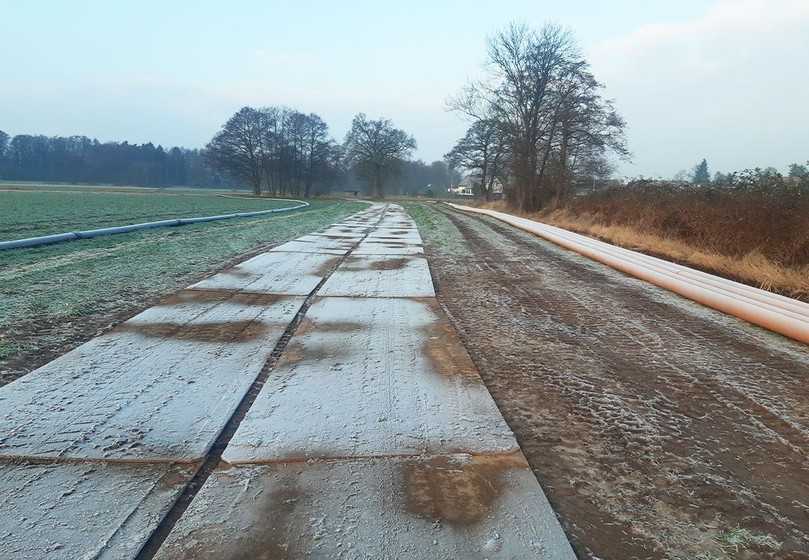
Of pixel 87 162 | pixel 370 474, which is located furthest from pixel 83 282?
pixel 87 162

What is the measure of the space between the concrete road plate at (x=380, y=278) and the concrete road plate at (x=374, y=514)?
391 centimetres

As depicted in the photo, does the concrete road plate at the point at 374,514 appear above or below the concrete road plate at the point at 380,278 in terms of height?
above

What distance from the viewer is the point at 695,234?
11320 millimetres

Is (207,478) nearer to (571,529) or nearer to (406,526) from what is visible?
(406,526)

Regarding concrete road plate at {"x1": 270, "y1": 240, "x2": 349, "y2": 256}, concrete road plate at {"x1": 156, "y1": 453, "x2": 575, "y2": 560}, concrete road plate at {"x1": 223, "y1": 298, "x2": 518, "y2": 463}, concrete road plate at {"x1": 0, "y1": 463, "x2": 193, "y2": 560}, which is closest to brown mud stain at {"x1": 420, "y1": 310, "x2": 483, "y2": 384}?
concrete road plate at {"x1": 223, "y1": 298, "x2": 518, "y2": 463}

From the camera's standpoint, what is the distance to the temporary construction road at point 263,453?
74.7 inches

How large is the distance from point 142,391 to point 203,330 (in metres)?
1.35

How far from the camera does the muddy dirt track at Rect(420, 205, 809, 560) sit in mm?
2059

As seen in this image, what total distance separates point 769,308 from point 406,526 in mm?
5420

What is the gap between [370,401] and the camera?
312 centimetres

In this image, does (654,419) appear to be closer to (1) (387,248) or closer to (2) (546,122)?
(1) (387,248)

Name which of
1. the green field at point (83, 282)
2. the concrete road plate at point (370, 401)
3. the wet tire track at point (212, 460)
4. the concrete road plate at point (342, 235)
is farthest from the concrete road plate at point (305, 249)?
the wet tire track at point (212, 460)

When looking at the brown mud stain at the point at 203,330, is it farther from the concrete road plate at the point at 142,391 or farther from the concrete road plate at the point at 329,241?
the concrete road plate at the point at 329,241

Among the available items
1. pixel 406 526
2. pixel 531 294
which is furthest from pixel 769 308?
pixel 406 526
